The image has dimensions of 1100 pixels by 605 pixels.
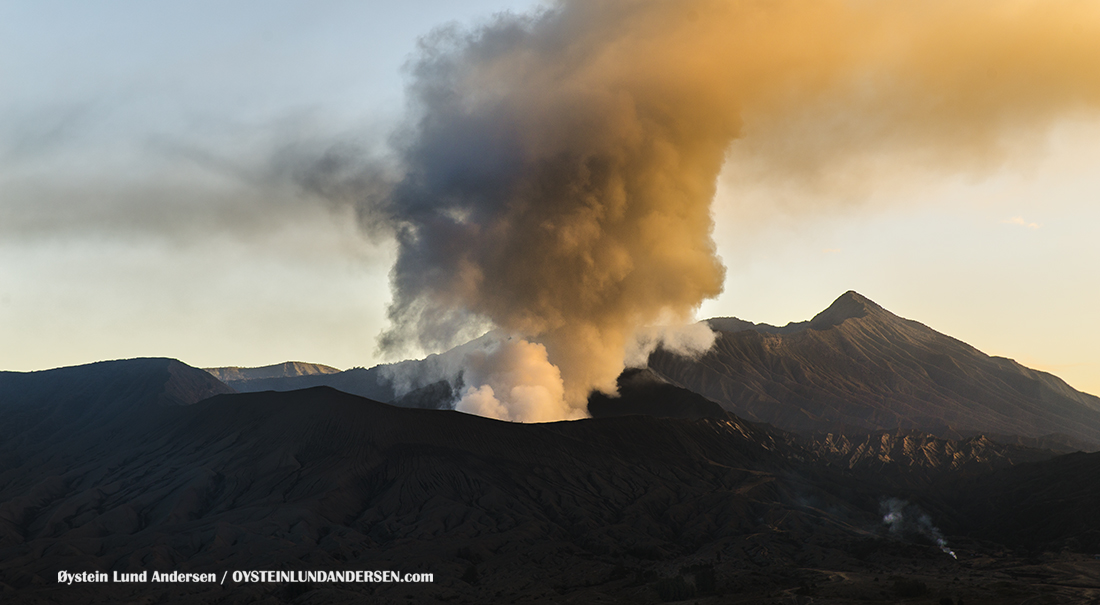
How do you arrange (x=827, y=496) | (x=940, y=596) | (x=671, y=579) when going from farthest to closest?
1. (x=827, y=496)
2. (x=671, y=579)
3. (x=940, y=596)

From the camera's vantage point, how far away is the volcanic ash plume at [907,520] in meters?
107

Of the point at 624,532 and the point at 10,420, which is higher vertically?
the point at 10,420

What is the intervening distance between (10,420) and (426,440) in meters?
73.9

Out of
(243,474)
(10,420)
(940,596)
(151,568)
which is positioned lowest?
(940,596)

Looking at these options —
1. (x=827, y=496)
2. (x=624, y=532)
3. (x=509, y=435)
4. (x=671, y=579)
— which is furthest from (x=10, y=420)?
(x=827, y=496)

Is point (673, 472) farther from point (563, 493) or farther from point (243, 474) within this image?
point (243, 474)

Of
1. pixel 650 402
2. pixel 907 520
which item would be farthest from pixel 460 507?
pixel 650 402

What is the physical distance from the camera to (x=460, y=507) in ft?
337

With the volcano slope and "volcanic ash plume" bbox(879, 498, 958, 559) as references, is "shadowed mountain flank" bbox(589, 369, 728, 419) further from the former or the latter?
"volcanic ash plume" bbox(879, 498, 958, 559)

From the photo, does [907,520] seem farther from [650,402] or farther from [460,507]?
[460,507]

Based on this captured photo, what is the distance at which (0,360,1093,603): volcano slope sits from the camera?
7950 cm

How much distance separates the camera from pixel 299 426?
119875 mm

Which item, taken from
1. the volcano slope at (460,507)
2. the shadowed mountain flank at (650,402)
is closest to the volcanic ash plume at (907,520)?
the volcano slope at (460,507)

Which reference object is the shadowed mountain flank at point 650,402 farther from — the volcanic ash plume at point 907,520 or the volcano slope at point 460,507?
the volcanic ash plume at point 907,520
